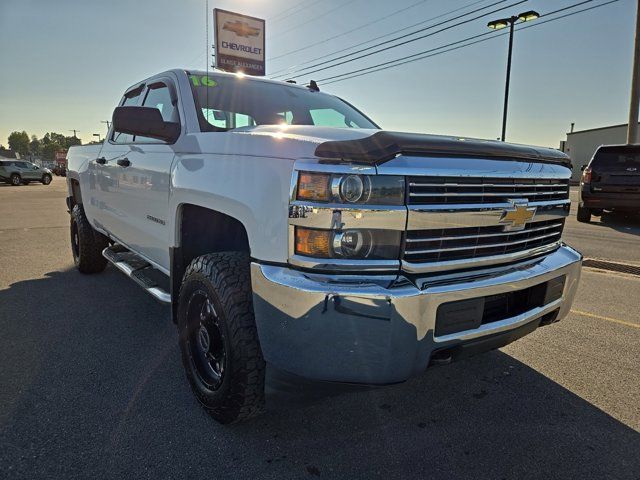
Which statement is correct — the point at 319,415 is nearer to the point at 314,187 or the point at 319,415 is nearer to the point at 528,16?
the point at 314,187

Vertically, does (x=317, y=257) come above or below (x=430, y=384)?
above

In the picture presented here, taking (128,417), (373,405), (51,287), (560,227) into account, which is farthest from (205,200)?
(51,287)

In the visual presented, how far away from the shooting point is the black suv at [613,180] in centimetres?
983

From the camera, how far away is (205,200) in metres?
2.36

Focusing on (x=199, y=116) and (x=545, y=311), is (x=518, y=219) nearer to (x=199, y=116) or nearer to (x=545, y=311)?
(x=545, y=311)

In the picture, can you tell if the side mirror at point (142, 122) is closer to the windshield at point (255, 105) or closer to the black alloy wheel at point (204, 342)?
the windshield at point (255, 105)

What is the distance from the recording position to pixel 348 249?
1.79 m

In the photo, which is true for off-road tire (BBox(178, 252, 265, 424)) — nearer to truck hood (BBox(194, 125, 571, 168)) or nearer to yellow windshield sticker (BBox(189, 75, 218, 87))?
truck hood (BBox(194, 125, 571, 168))

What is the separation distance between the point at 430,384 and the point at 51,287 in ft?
13.3

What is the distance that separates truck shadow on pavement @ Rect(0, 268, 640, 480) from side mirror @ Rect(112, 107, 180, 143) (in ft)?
4.94

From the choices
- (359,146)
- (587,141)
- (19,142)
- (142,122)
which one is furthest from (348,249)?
(19,142)

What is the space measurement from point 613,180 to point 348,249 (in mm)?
10427

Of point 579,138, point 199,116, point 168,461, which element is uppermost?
point 579,138

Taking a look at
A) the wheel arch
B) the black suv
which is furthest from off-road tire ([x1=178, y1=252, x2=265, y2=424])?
the black suv
